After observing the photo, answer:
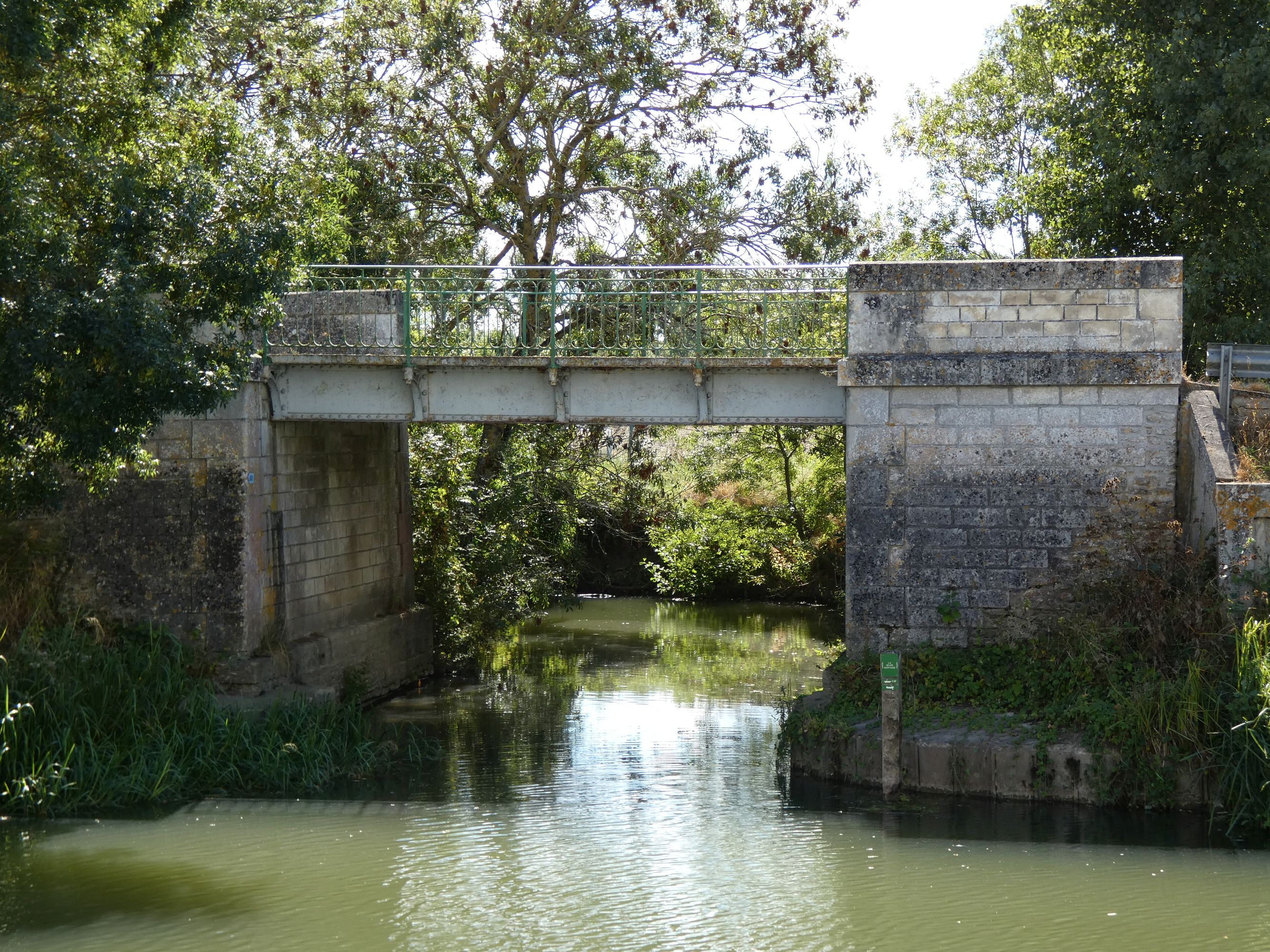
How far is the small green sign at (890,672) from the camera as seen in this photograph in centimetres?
1057

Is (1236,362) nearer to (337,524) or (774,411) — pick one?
(774,411)

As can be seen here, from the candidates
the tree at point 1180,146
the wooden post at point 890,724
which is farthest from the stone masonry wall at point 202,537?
the tree at point 1180,146

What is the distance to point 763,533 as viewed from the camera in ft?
81.6

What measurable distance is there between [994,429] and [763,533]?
13340 millimetres

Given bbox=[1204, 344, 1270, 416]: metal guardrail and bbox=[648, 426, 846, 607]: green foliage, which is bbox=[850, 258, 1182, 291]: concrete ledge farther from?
bbox=[648, 426, 846, 607]: green foliage

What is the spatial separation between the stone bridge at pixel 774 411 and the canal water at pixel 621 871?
7.04ft

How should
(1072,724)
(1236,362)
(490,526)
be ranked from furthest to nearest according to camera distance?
(490,526) < (1236,362) < (1072,724)

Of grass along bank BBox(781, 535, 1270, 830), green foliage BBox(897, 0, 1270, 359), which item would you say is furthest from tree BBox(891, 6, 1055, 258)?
grass along bank BBox(781, 535, 1270, 830)

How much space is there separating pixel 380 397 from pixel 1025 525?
6.54m

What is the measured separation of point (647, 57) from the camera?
1720 centimetres

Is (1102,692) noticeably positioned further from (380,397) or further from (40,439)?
(40,439)

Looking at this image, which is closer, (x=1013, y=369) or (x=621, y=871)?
(x=621, y=871)

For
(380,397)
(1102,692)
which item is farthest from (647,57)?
(1102,692)

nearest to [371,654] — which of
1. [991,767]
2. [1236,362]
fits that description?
[991,767]
